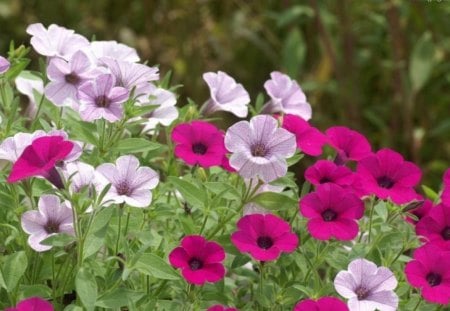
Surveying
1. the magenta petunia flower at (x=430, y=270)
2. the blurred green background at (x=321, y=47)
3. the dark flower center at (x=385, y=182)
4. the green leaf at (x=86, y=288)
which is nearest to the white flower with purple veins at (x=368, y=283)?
the magenta petunia flower at (x=430, y=270)

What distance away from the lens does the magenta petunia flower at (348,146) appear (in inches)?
44.7

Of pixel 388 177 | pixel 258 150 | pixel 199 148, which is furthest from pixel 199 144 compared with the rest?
pixel 388 177

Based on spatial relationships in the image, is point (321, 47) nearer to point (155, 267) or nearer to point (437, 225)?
point (437, 225)

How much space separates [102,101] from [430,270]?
392mm

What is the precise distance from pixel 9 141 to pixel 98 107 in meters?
0.10

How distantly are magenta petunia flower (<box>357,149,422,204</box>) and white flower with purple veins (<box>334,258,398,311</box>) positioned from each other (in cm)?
10

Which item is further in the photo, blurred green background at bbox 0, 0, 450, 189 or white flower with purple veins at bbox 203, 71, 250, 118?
blurred green background at bbox 0, 0, 450, 189

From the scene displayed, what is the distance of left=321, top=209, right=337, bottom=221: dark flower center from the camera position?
3.34ft

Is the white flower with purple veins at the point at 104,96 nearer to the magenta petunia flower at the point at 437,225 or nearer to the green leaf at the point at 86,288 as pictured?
the green leaf at the point at 86,288

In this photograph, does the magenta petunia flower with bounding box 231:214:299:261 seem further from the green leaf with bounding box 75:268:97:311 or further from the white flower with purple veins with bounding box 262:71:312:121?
the white flower with purple veins with bounding box 262:71:312:121

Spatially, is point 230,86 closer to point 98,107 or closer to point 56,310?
point 98,107

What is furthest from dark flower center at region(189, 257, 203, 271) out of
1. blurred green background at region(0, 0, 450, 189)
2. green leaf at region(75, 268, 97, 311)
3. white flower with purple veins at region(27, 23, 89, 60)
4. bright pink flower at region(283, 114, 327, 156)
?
Answer: blurred green background at region(0, 0, 450, 189)

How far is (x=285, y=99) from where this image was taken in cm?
129

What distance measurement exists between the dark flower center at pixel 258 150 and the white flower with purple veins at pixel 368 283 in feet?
0.48
